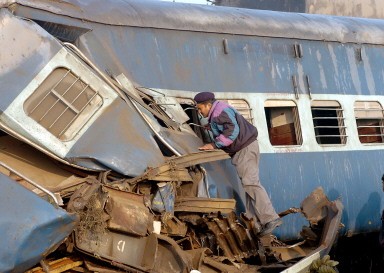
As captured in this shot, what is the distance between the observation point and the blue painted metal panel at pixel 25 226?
5.23m

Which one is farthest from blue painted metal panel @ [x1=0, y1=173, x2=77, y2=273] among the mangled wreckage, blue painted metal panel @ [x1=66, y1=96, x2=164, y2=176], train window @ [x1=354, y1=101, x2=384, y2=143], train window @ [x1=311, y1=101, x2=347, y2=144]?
train window @ [x1=354, y1=101, x2=384, y2=143]

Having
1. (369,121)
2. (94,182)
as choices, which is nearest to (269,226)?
(94,182)

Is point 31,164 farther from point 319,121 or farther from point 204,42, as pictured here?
point 319,121

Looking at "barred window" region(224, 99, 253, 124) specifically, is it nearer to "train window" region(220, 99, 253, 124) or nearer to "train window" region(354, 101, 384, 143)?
"train window" region(220, 99, 253, 124)

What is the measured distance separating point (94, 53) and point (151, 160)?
5.08ft

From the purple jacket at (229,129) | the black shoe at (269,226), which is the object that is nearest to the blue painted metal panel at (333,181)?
the purple jacket at (229,129)

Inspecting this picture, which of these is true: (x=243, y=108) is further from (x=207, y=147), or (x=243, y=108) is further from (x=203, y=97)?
(x=207, y=147)

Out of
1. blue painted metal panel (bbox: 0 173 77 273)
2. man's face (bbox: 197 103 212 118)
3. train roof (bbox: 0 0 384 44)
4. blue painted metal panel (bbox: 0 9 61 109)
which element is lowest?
blue painted metal panel (bbox: 0 173 77 273)

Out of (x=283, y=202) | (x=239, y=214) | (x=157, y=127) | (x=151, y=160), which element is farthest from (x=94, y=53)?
(x=283, y=202)

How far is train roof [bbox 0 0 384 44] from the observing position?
7512 mm

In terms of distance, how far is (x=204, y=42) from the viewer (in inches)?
338

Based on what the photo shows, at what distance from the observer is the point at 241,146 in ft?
24.8

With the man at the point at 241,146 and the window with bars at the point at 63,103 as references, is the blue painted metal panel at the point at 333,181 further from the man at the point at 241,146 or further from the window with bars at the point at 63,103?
the window with bars at the point at 63,103

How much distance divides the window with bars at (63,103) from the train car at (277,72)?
2.85 ft
